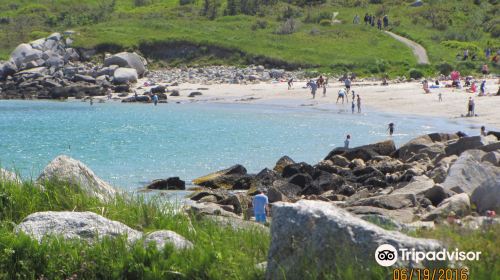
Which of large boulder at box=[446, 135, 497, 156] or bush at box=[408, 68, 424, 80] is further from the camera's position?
bush at box=[408, 68, 424, 80]

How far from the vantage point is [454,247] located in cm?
811

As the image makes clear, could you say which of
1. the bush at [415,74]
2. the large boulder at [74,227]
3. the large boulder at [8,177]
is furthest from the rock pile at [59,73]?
the large boulder at [74,227]

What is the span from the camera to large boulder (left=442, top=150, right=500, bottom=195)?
18.8 m

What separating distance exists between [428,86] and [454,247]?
48950mm

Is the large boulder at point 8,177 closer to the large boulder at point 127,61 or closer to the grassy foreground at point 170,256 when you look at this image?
the grassy foreground at point 170,256

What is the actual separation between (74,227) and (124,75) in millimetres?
62491

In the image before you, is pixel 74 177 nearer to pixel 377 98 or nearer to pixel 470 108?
pixel 470 108

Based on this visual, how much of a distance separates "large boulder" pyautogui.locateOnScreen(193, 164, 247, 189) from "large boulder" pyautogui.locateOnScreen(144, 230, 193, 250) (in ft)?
50.6

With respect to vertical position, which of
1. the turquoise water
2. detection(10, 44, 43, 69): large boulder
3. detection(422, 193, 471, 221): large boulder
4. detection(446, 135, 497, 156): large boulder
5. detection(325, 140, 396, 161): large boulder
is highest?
detection(10, 44, 43, 69): large boulder

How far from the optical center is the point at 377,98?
180 ft

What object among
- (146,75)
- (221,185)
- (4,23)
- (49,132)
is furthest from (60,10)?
(221,185)

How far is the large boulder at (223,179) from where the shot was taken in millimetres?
25625

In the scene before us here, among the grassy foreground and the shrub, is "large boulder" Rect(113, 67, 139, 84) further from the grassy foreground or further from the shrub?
the grassy foreground

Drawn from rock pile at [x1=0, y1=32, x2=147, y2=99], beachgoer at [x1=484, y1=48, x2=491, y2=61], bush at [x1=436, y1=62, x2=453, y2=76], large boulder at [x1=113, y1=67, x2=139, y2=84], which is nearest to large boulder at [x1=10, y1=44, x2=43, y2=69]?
rock pile at [x1=0, y1=32, x2=147, y2=99]
